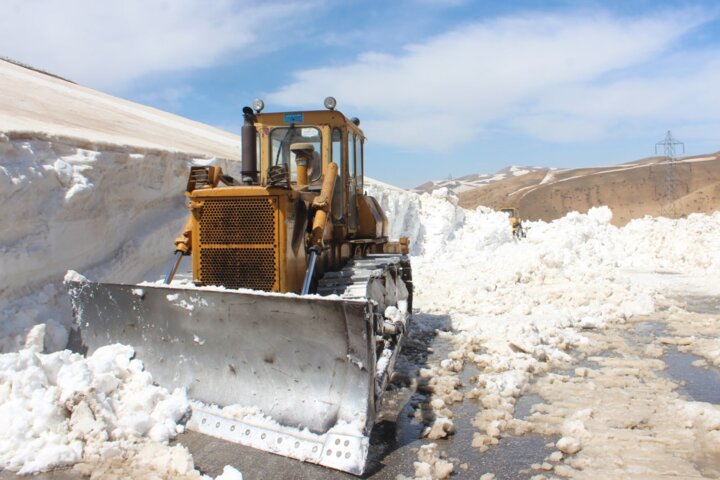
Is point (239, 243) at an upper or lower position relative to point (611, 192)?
lower

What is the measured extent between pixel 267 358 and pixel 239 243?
131 centimetres

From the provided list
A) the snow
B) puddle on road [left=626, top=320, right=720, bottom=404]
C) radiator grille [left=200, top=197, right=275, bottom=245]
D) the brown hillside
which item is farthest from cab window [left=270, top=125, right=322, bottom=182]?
the brown hillside

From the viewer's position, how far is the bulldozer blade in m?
4.12

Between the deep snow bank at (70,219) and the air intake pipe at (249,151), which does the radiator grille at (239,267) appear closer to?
the air intake pipe at (249,151)

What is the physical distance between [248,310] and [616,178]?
230 feet

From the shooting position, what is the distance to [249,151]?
6.32 meters

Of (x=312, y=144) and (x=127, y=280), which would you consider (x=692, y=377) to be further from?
(x=127, y=280)

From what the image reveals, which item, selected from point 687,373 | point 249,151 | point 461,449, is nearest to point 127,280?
point 249,151

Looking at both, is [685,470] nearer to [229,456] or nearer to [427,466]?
[427,466]

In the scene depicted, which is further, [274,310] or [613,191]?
Result: [613,191]

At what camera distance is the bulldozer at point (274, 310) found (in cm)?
419

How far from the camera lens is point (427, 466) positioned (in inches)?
161

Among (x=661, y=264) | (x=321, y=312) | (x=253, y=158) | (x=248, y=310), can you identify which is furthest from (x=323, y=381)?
(x=661, y=264)

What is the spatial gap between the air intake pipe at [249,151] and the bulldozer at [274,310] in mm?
12
